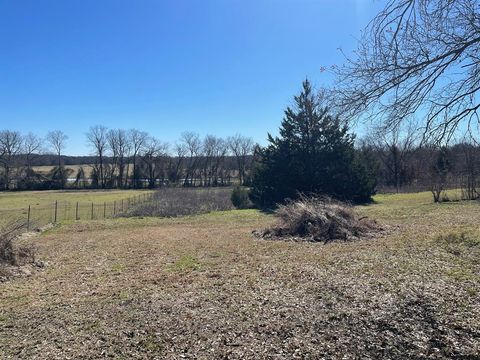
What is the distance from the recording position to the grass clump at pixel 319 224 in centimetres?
1156

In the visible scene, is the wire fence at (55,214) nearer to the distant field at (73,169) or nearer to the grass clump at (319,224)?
the grass clump at (319,224)

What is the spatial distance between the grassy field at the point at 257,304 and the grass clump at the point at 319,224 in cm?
172

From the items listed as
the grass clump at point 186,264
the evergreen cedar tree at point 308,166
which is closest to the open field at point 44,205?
the grass clump at point 186,264

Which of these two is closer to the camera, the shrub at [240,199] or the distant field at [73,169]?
the shrub at [240,199]

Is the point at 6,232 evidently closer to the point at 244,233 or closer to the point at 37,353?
the point at 37,353

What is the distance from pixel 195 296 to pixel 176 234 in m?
8.76

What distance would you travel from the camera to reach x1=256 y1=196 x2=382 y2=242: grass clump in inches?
455

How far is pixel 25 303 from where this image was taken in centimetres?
593

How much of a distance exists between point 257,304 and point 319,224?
716 centimetres

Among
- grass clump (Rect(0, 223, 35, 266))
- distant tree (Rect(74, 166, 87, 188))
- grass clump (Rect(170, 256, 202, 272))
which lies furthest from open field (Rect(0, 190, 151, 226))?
distant tree (Rect(74, 166, 87, 188))

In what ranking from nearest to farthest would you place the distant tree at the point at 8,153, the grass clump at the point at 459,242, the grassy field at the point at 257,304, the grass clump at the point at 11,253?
the grassy field at the point at 257,304 < the grass clump at the point at 459,242 < the grass clump at the point at 11,253 < the distant tree at the point at 8,153

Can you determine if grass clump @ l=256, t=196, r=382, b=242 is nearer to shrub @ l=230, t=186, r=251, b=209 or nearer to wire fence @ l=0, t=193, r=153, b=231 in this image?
wire fence @ l=0, t=193, r=153, b=231

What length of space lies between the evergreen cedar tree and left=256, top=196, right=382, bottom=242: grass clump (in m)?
13.1

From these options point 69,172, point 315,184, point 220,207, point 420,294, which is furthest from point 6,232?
point 69,172
